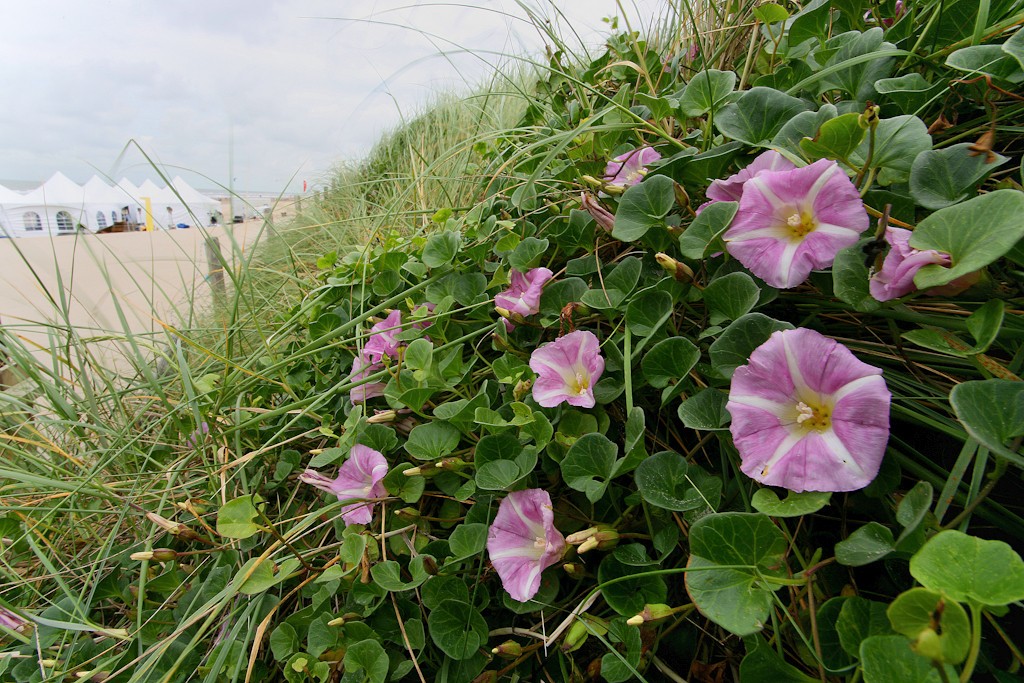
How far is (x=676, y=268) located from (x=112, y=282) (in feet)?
3.74

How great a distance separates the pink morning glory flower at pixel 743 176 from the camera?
1.74 feet

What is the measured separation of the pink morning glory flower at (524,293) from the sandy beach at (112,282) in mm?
521

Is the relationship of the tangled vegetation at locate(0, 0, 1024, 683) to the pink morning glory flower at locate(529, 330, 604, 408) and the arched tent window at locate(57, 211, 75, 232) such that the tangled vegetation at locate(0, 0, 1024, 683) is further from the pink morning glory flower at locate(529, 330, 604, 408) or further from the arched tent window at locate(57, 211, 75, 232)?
the arched tent window at locate(57, 211, 75, 232)

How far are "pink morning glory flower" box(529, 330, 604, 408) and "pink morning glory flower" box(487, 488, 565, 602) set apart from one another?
0.10m

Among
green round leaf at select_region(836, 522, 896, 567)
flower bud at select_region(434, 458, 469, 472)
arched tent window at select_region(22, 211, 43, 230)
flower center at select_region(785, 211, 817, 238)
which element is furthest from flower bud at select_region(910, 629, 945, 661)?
arched tent window at select_region(22, 211, 43, 230)

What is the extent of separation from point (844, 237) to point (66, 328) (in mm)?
1202

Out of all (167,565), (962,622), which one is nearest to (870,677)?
(962,622)

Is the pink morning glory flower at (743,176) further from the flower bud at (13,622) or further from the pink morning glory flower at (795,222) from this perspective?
the flower bud at (13,622)

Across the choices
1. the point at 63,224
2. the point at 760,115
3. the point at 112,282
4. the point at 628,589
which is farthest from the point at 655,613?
the point at 63,224

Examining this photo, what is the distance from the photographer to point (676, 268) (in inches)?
20.6

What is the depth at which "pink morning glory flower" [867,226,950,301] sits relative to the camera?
1.32ft

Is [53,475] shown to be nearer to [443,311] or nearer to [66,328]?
[66,328]

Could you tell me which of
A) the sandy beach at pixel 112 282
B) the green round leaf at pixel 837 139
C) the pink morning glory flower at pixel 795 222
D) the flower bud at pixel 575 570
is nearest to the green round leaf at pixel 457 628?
the flower bud at pixel 575 570

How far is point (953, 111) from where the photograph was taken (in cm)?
58
